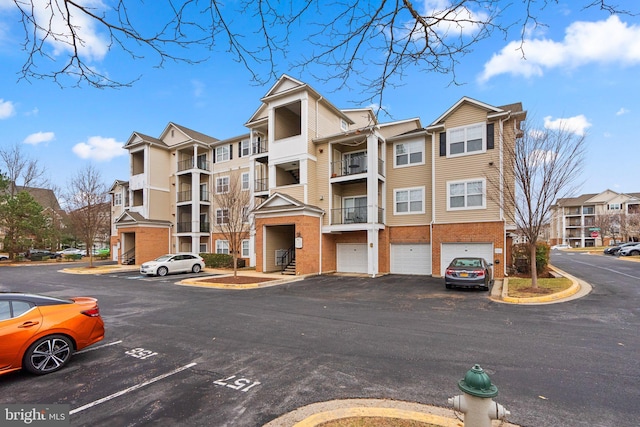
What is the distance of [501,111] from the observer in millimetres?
16875

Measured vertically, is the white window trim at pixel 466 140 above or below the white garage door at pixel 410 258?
above

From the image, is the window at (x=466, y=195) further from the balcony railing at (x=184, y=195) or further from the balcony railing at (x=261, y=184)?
the balcony railing at (x=184, y=195)

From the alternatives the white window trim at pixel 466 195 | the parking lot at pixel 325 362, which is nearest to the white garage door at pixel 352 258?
the white window trim at pixel 466 195

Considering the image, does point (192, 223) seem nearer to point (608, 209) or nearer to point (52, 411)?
point (52, 411)

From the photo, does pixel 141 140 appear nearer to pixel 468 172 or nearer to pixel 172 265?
pixel 172 265

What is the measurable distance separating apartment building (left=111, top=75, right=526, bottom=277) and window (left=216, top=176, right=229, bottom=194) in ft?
6.01

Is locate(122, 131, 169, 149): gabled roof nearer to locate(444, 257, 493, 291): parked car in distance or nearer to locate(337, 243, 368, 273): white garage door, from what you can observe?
locate(337, 243, 368, 273): white garage door

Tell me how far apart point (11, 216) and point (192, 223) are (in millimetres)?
19900

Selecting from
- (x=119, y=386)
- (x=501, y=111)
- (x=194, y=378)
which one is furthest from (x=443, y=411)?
(x=501, y=111)

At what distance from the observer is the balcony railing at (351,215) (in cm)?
2044

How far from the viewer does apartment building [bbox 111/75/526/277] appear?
1750 cm

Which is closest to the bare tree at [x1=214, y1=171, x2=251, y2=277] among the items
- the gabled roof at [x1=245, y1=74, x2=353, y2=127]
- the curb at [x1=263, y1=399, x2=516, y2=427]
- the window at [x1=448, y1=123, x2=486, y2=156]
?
the gabled roof at [x1=245, y1=74, x2=353, y2=127]

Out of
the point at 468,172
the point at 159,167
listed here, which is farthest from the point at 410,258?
the point at 159,167

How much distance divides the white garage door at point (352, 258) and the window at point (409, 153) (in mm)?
6053
